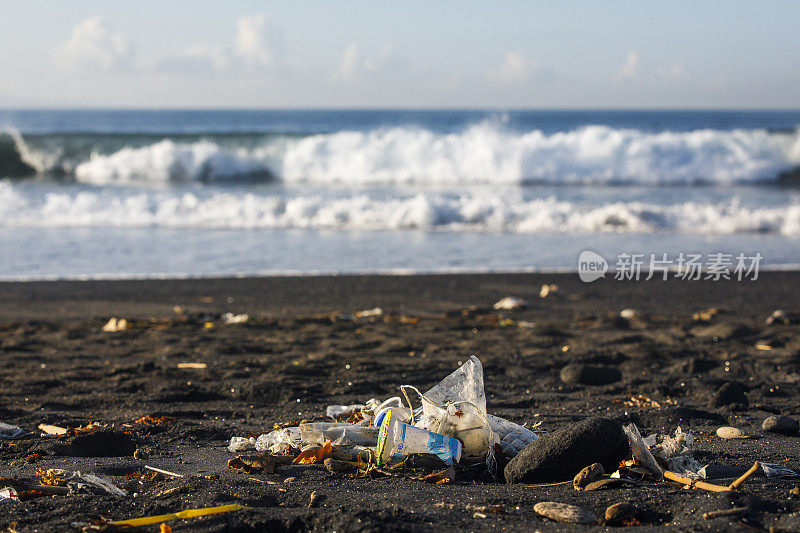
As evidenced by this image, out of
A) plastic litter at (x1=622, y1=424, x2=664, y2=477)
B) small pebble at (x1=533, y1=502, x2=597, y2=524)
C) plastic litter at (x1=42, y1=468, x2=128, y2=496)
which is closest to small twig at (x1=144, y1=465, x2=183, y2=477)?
plastic litter at (x1=42, y1=468, x2=128, y2=496)

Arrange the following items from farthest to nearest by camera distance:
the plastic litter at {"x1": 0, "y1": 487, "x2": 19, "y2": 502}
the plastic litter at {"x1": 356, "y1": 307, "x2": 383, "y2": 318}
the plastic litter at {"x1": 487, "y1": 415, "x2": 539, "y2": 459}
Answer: the plastic litter at {"x1": 356, "y1": 307, "x2": 383, "y2": 318}, the plastic litter at {"x1": 487, "y1": 415, "x2": 539, "y2": 459}, the plastic litter at {"x1": 0, "y1": 487, "x2": 19, "y2": 502}

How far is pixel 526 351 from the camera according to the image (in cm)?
607

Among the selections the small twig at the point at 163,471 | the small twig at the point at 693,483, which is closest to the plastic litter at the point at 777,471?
Result: the small twig at the point at 693,483

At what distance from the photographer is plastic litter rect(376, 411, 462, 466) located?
332cm

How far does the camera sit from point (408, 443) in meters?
3.33

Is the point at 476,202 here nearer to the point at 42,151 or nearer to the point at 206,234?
the point at 206,234

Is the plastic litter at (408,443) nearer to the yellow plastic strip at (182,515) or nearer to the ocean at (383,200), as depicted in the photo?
the yellow plastic strip at (182,515)

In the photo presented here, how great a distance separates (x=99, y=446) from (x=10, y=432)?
0.62 meters

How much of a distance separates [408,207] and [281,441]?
1189 cm

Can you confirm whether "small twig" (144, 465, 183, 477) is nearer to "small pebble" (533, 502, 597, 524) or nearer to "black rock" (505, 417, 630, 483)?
"black rock" (505, 417, 630, 483)

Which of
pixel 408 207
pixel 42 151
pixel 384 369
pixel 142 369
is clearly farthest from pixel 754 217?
pixel 42 151

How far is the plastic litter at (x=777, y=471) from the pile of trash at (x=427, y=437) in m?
0.97

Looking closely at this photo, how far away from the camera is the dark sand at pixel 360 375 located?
2.94 meters

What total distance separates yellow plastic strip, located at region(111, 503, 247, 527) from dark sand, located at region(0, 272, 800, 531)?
4 centimetres
